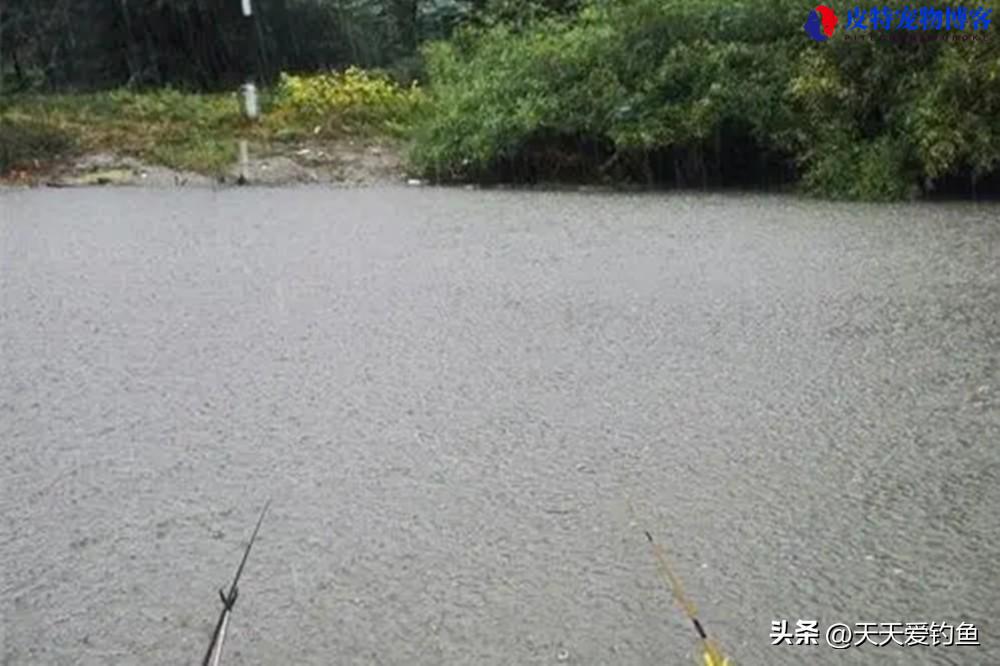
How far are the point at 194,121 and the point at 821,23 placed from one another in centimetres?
718

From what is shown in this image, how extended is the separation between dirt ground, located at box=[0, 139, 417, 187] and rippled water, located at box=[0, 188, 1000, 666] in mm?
4567

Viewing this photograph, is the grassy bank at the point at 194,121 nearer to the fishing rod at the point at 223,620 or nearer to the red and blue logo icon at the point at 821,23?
the red and blue logo icon at the point at 821,23

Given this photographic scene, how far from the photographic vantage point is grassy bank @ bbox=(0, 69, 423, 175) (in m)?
11.8

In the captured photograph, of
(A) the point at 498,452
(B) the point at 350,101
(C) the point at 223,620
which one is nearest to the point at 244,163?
(B) the point at 350,101

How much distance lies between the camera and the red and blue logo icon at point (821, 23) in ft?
→ 31.3

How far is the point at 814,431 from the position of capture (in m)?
3.60

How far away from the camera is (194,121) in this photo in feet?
43.2

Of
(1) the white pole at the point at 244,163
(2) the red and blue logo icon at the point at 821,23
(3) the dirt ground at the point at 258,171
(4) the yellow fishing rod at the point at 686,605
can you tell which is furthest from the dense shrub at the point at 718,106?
(4) the yellow fishing rod at the point at 686,605

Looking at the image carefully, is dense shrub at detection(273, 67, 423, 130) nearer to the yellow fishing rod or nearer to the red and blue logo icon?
the red and blue logo icon

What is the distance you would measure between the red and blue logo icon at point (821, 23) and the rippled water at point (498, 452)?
3413 millimetres

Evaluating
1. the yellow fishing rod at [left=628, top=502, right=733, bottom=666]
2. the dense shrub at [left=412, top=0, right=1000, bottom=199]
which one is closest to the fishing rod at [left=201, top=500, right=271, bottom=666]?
the yellow fishing rod at [left=628, top=502, right=733, bottom=666]

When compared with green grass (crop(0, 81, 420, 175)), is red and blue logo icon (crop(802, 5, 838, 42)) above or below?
above

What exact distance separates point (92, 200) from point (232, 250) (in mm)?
3460

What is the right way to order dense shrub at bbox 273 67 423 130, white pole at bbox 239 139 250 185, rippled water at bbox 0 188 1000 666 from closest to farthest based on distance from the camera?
1. rippled water at bbox 0 188 1000 666
2. white pole at bbox 239 139 250 185
3. dense shrub at bbox 273 67 423 130
